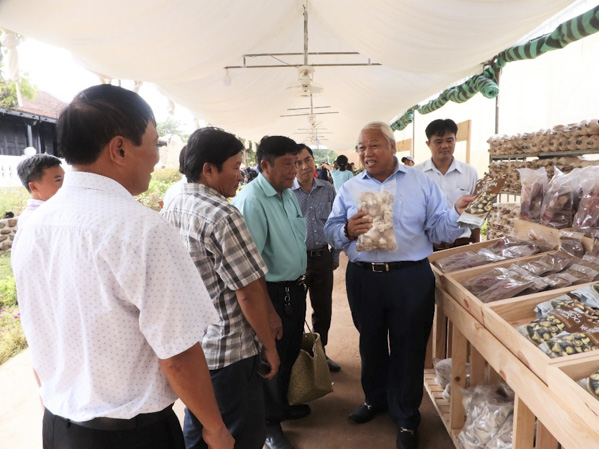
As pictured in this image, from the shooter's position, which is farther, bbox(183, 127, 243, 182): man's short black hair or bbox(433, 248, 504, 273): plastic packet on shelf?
bbox(433, 248, 504, 273): plastic packet on shelf

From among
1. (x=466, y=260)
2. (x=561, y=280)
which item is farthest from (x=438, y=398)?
(x=561, y=280)

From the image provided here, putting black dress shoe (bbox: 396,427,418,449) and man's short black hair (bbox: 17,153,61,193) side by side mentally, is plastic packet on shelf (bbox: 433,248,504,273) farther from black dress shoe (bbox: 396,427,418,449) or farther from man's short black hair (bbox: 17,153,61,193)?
man's short black hair (bbox: 17,153,61,193)

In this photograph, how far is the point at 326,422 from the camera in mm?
2443

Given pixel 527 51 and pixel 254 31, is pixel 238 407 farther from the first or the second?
pixel 527 51

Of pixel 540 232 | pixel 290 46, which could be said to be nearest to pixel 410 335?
pixel 540 232

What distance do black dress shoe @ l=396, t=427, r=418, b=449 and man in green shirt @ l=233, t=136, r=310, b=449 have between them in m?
0.60

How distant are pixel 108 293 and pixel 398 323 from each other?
159cm

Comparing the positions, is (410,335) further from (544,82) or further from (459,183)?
(544,82)

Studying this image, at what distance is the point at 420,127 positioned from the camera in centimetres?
1133

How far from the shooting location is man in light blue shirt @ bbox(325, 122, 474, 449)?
2.05 m

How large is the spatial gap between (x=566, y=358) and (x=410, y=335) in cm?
102

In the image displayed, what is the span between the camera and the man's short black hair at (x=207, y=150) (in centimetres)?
151

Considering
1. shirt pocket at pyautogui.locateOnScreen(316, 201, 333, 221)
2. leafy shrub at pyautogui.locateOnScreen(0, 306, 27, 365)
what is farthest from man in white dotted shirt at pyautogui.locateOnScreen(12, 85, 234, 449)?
leafy shrub at pyautogui.locateOnScreen(0, 306, 27, 365)

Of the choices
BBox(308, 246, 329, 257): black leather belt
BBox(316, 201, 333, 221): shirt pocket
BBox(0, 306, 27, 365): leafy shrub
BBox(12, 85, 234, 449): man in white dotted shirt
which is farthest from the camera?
BBox(0, 306, 27, 365): leafy shrub
